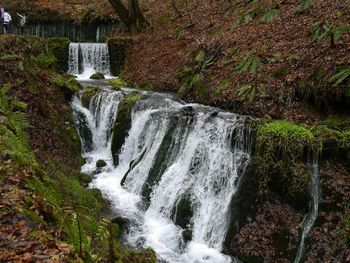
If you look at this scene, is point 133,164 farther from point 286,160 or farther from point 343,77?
point 343,77

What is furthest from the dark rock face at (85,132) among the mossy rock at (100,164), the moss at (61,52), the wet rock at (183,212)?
the moss at (61,52)

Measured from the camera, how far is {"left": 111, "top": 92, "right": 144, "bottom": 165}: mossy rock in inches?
514

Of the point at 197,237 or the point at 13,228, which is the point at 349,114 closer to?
the point at 197,237

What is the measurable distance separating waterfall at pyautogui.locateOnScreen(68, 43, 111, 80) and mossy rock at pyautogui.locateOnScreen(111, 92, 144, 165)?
7.75 m

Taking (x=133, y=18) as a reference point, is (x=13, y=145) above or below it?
below

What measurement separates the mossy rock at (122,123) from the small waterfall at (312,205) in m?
6.80

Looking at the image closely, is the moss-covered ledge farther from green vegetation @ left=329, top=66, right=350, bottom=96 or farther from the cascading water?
green vegetation @ left=329, top=66, right=350, bottom=96

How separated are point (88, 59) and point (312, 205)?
16.2 m

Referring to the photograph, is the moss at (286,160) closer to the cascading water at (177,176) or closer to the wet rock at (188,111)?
the cascading water at (177,176)

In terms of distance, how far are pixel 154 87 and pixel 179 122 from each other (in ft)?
18.5

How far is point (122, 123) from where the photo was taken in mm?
13273

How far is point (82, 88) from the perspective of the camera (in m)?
15.7

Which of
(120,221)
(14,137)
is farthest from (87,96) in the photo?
(14,137)

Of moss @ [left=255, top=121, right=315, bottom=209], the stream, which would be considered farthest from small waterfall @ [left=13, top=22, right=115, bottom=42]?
moss @ [left=255, top=121, right=315, bottom=209]
